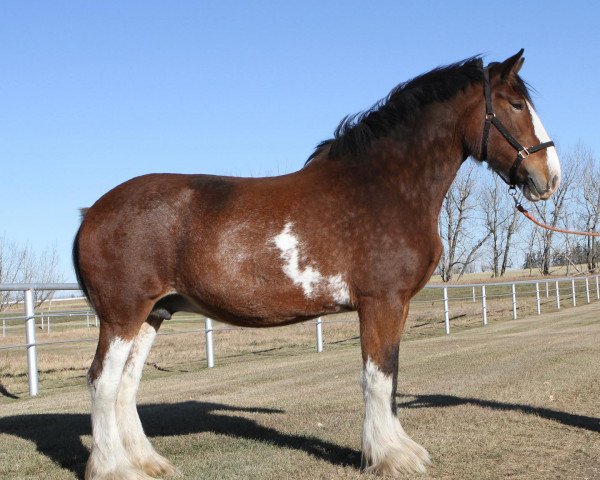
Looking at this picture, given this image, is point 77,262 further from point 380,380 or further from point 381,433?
point 381,433

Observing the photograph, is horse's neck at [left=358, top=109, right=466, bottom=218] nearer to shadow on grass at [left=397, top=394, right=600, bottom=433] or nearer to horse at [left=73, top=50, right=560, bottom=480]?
horse at [left=73, top=50, right=560, bottom=480]

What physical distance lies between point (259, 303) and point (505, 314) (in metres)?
22.9

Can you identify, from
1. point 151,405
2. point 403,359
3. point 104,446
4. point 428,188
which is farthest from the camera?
point 403,359

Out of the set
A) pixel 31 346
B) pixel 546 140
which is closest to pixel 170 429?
pixel 546 140

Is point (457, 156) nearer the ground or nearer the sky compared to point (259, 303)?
nearer the sky

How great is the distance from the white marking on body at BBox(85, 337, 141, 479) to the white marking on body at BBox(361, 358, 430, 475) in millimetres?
1547

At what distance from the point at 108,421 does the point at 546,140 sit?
3.53 m

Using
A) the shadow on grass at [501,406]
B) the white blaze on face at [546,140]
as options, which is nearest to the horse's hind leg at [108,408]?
the white blaze on face at [546,140]

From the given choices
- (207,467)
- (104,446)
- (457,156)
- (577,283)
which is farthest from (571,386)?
(577,283)

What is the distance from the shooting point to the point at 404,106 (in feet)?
16.5

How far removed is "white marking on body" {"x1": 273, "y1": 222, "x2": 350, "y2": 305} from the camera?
457 cm

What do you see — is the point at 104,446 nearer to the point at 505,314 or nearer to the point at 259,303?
the point at 259,303

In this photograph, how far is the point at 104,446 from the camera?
4.54m

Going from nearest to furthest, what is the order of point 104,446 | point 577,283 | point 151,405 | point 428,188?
point 104,446
point 428,188
point 151,405
point 577,283
